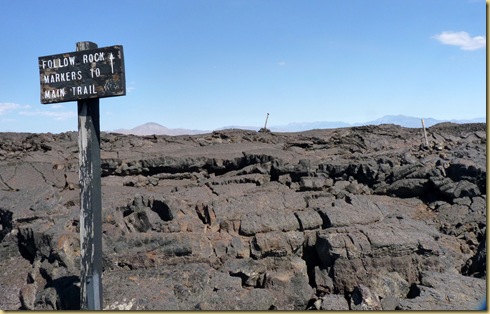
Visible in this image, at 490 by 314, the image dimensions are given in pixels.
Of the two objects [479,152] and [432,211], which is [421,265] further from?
[479,152]

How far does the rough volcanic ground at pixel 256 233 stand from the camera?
582cm

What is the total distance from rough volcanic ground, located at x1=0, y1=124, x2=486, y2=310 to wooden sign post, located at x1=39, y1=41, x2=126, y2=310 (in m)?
0.85

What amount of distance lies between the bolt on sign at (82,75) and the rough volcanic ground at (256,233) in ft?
→ 7.41

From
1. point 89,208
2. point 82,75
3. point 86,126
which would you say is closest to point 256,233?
point 89,208

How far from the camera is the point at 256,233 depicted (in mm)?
→ 6996

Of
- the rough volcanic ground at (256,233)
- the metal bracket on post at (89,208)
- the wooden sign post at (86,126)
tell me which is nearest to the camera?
the wooden sign post at (86,126)

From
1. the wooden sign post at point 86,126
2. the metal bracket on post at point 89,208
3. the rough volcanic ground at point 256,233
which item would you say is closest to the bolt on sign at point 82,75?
the wooden sign post at point 86,126

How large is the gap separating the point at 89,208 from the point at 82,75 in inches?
47.8

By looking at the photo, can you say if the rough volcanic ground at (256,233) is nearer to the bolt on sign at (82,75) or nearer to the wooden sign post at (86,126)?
the wooden sign post at (86,126)

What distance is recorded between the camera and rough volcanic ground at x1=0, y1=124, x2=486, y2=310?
19.1 feet

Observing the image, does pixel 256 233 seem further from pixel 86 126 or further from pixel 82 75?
pixel 82 75

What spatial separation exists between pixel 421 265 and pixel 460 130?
1420 centimetres

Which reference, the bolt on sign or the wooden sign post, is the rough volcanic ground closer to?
the wooden sign post

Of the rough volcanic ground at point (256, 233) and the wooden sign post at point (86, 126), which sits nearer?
the wooden sign post at point (86, 126)
